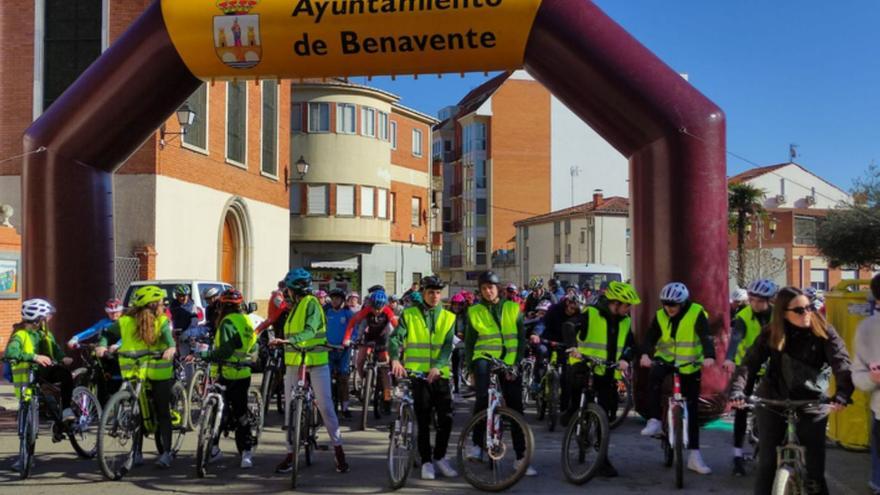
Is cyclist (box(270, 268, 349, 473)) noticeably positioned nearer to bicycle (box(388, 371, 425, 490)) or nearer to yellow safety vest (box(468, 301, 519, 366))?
bicycle (box(388, 371, 425, 490))

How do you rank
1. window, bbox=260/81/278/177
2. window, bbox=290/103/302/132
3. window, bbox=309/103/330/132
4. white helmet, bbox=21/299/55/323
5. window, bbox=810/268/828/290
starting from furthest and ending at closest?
window, bbox=810/268/828/290, window, bbox=309/103/330/132, window, bbox=290/103/302/132, window, bbox=260/81/278/177, white helmet, bbox=21/299/55/323

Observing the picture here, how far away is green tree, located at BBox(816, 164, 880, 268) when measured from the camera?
116 feet

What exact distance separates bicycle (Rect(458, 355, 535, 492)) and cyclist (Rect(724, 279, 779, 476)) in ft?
7.04

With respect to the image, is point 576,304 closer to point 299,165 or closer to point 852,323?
point 852,323

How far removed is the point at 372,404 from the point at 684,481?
18.6 ft

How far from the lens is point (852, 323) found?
9.53 meters

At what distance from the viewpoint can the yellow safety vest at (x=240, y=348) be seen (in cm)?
882

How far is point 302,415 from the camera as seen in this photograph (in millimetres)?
8281

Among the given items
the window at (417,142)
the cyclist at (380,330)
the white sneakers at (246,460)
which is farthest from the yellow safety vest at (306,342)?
the window at (417,142)

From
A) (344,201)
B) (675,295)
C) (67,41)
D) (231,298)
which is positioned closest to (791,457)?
(675,295)

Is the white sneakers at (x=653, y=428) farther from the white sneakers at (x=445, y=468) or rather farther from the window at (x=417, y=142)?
the window at (x=417, y=142)

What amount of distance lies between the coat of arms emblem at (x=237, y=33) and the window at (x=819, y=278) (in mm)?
51667

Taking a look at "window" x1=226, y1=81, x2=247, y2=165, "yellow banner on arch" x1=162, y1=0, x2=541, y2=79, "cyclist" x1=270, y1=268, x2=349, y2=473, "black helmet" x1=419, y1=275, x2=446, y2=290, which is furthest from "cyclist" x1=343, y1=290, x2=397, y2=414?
"window" x1=226, y1=81, x2=247, y2=165

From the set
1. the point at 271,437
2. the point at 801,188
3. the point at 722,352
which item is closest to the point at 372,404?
the point at 271,437
